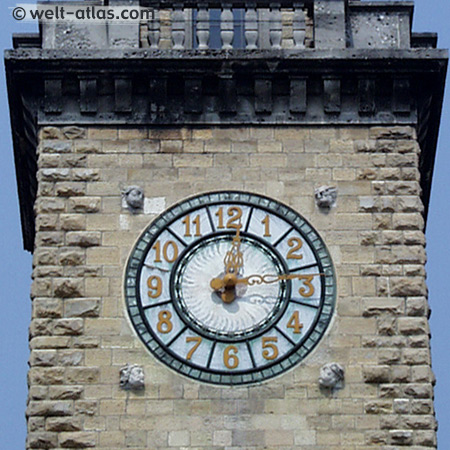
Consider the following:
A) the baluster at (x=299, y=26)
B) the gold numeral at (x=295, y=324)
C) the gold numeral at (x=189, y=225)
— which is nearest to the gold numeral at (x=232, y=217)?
the gold numeral at (x=189, y=225)

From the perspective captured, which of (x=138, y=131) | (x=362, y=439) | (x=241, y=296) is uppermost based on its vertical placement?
(x=138, y=131)

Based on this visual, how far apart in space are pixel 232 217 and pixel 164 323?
1.59m

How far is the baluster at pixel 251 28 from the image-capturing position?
27.3m

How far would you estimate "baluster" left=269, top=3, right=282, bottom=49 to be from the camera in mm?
27359

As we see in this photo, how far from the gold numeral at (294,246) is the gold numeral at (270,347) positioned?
3.52 feet

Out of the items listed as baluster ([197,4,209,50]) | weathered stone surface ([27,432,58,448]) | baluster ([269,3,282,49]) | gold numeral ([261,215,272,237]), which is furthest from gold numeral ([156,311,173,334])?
baluster ([269,3,282,49])

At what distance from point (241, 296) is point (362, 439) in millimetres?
2289

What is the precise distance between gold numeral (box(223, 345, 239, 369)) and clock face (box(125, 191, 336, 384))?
0.01 m

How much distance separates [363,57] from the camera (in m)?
27.0

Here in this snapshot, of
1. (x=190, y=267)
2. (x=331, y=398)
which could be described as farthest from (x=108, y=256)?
(x=331, y=398)

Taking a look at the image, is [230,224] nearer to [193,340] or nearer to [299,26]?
[193,340]

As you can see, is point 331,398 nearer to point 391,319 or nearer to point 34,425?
point 391,319

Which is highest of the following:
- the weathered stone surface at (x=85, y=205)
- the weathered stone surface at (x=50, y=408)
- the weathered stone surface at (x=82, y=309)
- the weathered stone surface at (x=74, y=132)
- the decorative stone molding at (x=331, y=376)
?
the weathered stone surface at (x=74, y=132)

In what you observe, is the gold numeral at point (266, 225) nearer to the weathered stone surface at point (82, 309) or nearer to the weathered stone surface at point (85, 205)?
the weathered stone surface at point (85, 205)
